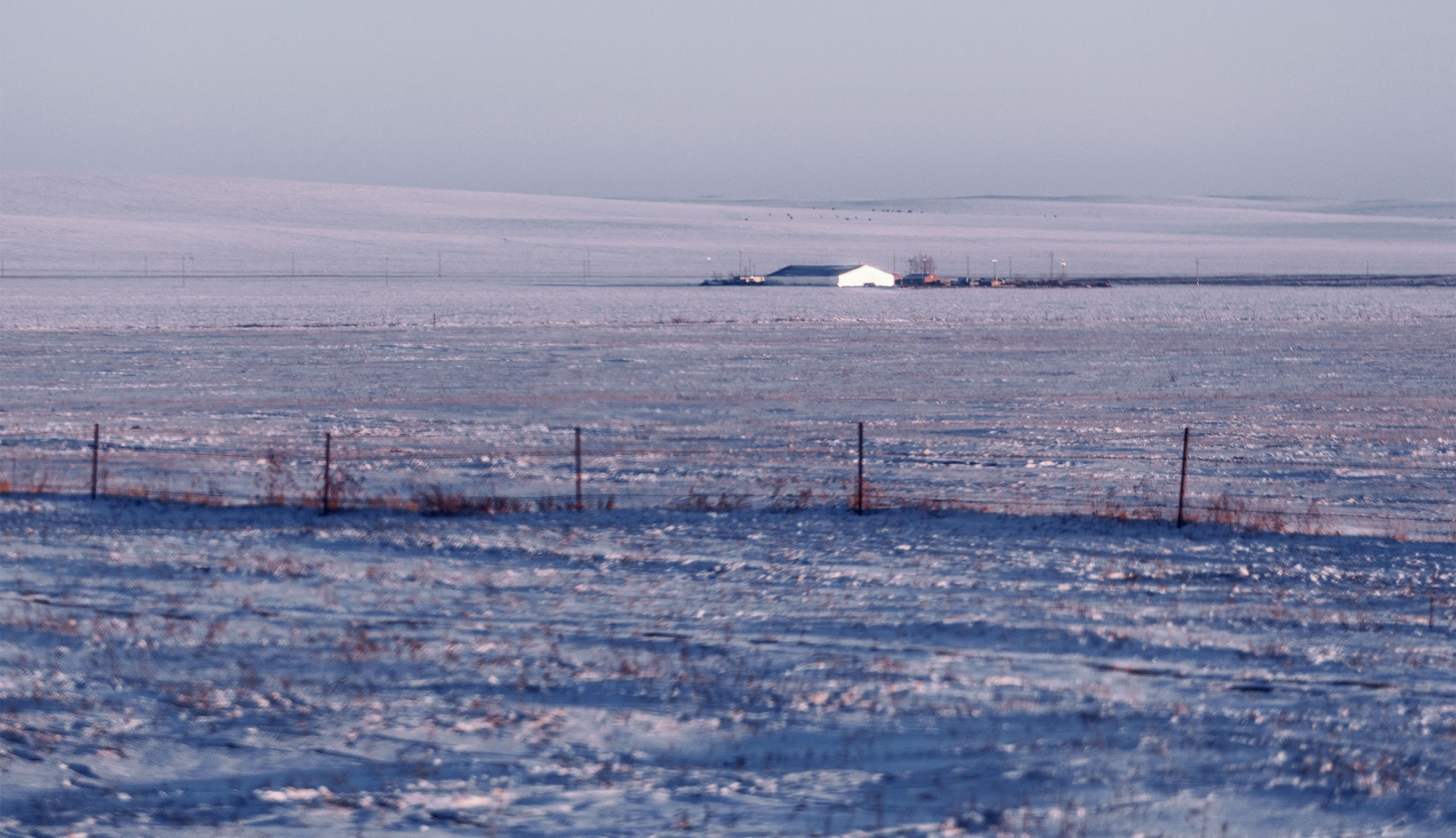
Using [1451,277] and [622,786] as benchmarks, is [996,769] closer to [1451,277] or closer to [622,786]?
[622,786]

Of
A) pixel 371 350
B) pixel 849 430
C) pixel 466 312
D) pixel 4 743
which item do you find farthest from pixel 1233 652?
pixel 466 312

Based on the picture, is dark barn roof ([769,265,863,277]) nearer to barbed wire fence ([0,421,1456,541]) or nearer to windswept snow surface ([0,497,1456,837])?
barbed wire fence ([0,421,1456,541])

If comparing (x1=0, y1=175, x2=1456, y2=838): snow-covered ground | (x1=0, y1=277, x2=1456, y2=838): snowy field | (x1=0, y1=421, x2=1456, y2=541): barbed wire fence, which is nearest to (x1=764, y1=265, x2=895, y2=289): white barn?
(x1=0, y1=175, x2=1456, y2=838): snow-covered ground

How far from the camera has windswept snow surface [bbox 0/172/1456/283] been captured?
117875mm

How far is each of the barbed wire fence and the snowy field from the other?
128mm

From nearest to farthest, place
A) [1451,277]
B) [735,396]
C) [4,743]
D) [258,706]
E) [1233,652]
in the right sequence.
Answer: [4,743] < [258,706] < [1233,652] < [735,396] < [1451,277]

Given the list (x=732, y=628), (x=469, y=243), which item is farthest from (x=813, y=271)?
(x=732, y=628)

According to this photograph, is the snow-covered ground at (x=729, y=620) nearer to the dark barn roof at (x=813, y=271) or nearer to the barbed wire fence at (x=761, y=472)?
the barbed wire fence at (x=761, y=472)

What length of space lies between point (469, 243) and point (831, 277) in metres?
55.6

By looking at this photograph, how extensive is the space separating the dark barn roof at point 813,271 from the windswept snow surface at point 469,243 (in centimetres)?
890

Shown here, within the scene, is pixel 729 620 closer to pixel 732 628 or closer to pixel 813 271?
pixel 732 628

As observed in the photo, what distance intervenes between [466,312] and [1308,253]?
13857cm

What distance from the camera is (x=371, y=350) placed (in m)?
41.3

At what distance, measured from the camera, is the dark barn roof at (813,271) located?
4134 inches
